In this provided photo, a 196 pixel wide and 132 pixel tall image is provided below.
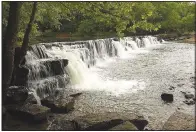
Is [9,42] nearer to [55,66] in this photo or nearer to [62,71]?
[55,66]

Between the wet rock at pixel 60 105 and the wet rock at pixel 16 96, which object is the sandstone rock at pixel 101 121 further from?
the wet rock at pixel 16 96

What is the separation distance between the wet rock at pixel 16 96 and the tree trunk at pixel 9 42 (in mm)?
2277

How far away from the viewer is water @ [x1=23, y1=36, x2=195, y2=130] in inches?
511

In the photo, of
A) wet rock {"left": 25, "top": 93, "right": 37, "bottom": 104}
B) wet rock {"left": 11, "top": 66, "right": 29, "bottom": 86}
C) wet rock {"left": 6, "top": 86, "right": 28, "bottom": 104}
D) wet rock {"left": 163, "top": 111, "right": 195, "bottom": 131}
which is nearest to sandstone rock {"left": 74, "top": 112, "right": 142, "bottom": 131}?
wet rock {"left": 163, "top": 111, "right": 195, "bottom": 131}

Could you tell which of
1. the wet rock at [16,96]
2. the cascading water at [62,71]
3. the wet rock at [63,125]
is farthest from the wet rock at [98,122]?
the cascading water at [62,71]

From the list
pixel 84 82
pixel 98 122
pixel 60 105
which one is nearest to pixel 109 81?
pixel 84 82

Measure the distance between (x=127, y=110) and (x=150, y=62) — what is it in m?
14.5

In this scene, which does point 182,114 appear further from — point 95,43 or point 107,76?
point 95,43

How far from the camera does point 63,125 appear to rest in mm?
10586

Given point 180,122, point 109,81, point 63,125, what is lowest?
point 180,122

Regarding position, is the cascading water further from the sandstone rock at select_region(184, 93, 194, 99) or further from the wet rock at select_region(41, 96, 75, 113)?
the sandstone rock at select_region(184, 93, 194, 99)

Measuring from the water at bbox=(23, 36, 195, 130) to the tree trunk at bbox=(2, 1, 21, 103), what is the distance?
3736mm

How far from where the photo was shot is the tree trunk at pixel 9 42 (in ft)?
29.9

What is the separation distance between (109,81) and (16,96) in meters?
7.61
